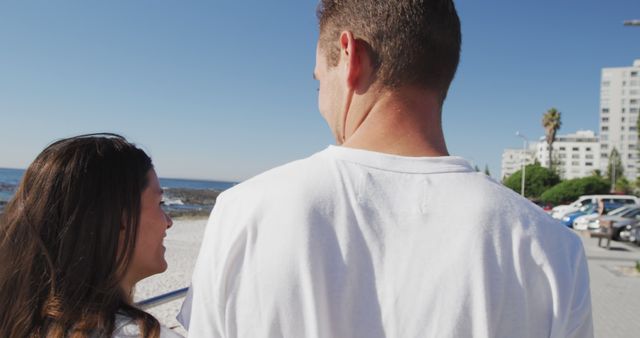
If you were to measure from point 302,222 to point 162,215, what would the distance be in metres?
1.17

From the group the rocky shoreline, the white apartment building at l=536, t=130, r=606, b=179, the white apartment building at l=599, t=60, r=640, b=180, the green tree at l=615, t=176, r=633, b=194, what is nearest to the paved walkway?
the rocky shoreline

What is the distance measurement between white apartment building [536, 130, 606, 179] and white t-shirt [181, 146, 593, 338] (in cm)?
13964

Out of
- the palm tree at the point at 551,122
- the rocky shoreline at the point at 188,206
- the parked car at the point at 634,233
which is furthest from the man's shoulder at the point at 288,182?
the palm tree at the point at 551,122

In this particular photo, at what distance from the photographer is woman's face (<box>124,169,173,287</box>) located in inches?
73.2

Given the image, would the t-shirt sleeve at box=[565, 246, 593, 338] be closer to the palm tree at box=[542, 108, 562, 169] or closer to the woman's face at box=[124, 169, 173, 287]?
the woman's face at box=[124, 169, 173, 287]

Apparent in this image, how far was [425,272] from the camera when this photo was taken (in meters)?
1.07

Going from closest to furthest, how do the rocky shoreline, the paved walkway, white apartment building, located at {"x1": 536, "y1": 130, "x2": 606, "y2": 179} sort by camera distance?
the paved walkway
the rocky shoreline
white apartment building, located at {"x1": 536, "y1": 130, "x2": 606, "y2": 179}

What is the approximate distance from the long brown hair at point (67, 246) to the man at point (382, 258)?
0.65m

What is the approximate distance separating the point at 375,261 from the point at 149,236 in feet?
3.84

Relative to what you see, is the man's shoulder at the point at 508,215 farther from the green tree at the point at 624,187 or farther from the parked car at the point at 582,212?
the green tree at the point at 624,187

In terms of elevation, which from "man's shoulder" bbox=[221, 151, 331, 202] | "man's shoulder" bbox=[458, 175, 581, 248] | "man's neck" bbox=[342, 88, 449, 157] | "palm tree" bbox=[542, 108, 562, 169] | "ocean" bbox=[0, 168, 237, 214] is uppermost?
"palm tree" bbox=[542, 108, 562, 169]

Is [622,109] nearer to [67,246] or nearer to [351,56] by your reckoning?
[351,56]

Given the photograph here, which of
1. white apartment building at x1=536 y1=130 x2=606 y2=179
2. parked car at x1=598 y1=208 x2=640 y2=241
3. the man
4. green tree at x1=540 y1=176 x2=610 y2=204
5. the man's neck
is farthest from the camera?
white apartment building at x1=536 y1=130 x2=606 y2=179

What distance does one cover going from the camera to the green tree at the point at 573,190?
51.9 m
